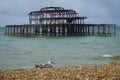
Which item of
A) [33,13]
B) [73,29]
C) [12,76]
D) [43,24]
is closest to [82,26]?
[73,29]

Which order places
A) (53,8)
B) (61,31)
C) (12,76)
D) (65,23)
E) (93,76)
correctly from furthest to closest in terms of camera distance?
(53,8) → (61,31) → (65,23) → (12,76) → (93,76)

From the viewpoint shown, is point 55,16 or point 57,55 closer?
point 57,55

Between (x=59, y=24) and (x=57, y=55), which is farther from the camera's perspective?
(x=59, y=24)

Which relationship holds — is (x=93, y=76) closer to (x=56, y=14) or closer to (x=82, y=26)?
(x=82, y=26)

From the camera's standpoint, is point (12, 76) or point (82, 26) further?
point (82, 26)

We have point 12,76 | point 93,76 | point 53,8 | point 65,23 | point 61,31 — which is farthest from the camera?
point 53,8

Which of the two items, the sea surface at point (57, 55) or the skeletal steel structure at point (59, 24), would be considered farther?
the skeletal steel structure at point (59, 24)

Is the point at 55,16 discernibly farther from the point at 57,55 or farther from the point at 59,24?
the point at 57,55

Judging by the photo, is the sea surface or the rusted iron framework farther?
the rusted iron framework

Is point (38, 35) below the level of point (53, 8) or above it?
below

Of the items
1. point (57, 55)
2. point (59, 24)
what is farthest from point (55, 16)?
point (57, 55)

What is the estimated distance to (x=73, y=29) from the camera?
220 ft

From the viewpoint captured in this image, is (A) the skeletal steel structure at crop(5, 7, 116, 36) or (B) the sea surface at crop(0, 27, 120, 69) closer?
(B) the sea surface at crop(0, 27, 120, 69)

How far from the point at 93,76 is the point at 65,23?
53093mm
